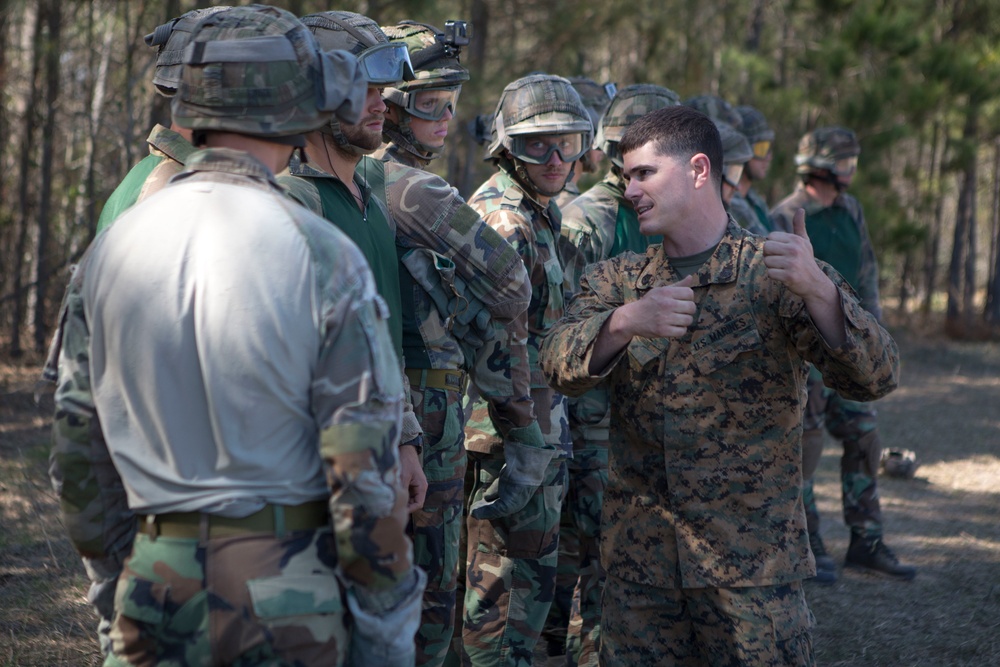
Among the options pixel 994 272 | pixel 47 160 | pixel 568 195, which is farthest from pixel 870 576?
pixel 994 272

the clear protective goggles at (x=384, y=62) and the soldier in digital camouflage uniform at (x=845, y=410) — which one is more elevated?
the clear protective goggles at (x=384, y=62)

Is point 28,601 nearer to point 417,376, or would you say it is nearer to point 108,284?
point 417,376

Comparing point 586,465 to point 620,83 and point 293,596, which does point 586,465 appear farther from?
point 620,83

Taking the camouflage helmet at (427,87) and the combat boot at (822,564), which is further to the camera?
the combat boot at (822,564)

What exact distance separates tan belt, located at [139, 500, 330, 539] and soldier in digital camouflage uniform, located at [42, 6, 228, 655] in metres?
0.24

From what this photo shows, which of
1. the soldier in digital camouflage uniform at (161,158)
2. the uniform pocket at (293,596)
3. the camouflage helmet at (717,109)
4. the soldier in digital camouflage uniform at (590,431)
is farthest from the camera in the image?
the camouflage helmet at (717,109)

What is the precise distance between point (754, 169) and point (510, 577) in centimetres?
402

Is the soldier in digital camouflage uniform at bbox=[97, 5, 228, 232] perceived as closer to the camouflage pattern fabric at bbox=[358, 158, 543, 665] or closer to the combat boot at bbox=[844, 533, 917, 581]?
the camouflage pattern fabric at bbox=[358, 158, 543, 665]

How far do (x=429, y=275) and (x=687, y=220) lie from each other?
835mm

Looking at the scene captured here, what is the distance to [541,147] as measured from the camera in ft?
14.8

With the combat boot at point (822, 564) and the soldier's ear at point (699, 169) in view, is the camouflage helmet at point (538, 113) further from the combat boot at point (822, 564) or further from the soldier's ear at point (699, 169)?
the combat boot at point (822, 564)

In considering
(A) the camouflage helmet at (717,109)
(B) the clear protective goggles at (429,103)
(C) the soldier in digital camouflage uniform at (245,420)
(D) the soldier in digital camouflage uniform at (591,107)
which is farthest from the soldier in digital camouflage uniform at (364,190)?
(A) the camouflage helmet at (717,109)

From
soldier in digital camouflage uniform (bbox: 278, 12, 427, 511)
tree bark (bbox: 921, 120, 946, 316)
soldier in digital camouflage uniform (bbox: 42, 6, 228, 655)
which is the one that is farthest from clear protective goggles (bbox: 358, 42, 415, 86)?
tree bark (bbox: 921, 120, 946, 316)

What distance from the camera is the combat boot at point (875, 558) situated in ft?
20.7
